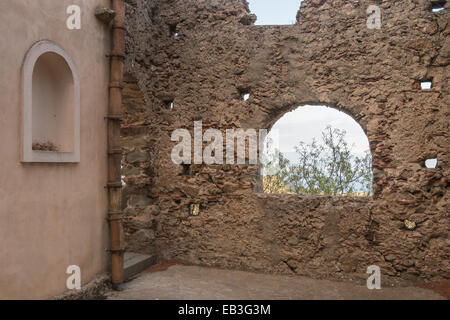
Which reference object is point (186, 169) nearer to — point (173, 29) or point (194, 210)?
point (194, 210)

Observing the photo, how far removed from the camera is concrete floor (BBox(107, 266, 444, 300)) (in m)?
3.90

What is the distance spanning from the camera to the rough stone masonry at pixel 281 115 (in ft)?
13.9

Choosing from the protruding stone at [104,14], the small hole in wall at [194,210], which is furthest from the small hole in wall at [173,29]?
the small hole in wall at [194,210]

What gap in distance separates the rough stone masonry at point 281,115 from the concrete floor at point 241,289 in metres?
0.22

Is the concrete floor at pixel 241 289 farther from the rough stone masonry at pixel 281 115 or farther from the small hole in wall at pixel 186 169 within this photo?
the small hole in wall at pixel 186 169

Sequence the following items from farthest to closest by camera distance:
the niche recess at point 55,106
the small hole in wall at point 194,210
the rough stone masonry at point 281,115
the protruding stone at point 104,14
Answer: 1. the small hole in wall at point 194,210
2. the rough stone masonry at point 281,115
3. the protruding stone at point 104,14
4. the niche recess at point 55,106

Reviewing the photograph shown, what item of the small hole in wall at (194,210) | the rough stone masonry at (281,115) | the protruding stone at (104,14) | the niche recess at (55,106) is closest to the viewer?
the niche recess at (55,106)

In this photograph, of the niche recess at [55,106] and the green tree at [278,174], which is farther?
the green tree at [278,174]

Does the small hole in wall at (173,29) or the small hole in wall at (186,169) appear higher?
the small hole in wall at (173,29)

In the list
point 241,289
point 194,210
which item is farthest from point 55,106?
point 241,289

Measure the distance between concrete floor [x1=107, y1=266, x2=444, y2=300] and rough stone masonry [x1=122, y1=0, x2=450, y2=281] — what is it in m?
0.22

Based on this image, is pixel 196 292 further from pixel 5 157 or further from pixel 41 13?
pixel 41 13

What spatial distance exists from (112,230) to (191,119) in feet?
6.64

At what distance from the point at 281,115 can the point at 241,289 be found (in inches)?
98.4
